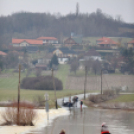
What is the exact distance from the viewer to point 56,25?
161m

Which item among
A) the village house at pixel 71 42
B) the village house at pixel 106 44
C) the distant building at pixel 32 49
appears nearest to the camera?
the distant building at pixel 32 49

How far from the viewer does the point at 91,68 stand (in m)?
81.4

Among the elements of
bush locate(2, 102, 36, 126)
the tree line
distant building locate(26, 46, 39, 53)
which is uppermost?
the tree line

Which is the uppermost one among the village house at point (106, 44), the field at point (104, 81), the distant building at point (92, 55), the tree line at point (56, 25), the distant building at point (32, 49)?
the tree line at point (56, 25)

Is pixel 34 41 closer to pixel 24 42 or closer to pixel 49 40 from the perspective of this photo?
pixel 24 42

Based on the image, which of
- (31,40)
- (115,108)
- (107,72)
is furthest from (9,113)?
(31,40)

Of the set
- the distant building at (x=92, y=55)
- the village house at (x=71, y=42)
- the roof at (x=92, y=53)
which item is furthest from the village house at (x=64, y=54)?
the village house at (x=71, y=42)

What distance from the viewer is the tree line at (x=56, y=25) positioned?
146250 millimetres

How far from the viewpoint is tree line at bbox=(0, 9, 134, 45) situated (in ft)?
480

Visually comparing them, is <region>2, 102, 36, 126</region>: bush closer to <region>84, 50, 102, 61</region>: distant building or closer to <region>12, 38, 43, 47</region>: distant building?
<region>84, 50, 102, 61</region>: distant building

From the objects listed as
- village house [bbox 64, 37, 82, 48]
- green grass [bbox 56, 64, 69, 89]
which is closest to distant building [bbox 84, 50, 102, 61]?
green grass [bbox 56, 64, 69, 89]

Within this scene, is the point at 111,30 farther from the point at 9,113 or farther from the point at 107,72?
the point at 9,113

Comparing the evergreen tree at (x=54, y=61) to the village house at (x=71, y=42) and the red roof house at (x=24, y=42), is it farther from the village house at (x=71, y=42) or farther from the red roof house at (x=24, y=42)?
the red roof house at (x=24, y=42)

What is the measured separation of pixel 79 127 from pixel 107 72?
6575 centimetres
